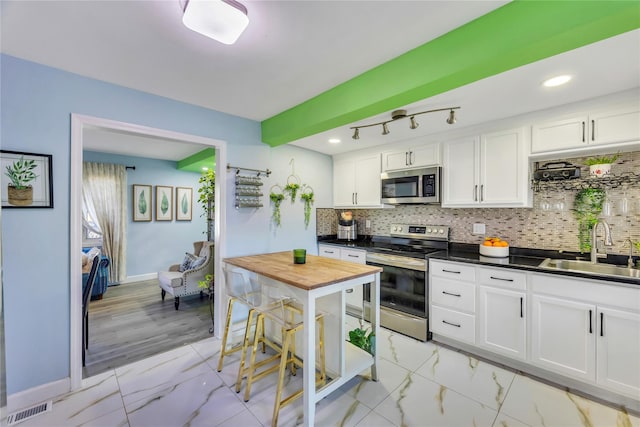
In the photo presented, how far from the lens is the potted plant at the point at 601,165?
2.18m

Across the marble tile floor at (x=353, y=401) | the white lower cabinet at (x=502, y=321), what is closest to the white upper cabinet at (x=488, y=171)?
the white lower cabinet at (x=502, y=321)

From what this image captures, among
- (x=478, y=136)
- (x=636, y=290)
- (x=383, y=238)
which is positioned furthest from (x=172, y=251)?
(x=636, y=290)

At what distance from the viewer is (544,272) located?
6.92ft

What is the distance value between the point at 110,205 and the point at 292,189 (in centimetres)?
355

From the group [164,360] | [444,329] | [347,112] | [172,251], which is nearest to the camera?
[347,112]

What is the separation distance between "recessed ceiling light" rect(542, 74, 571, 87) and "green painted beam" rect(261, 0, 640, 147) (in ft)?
2.00

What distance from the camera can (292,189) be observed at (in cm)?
350

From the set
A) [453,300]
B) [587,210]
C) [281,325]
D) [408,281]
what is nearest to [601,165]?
[587,210]

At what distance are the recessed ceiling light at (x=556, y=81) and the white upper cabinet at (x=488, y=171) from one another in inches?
24.3

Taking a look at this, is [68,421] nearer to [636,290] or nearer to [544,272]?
[544,272]

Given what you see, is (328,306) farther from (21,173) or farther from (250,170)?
(21,173)

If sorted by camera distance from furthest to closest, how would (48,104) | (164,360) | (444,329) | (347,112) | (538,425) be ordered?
(444,329) < (164,360) < (347,112) < (48,104) < (538,425)

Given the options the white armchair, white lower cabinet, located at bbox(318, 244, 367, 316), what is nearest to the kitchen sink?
white lower cabinet, located at bbox(318, 244, 367, 316)

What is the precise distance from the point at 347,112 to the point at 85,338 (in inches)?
123
